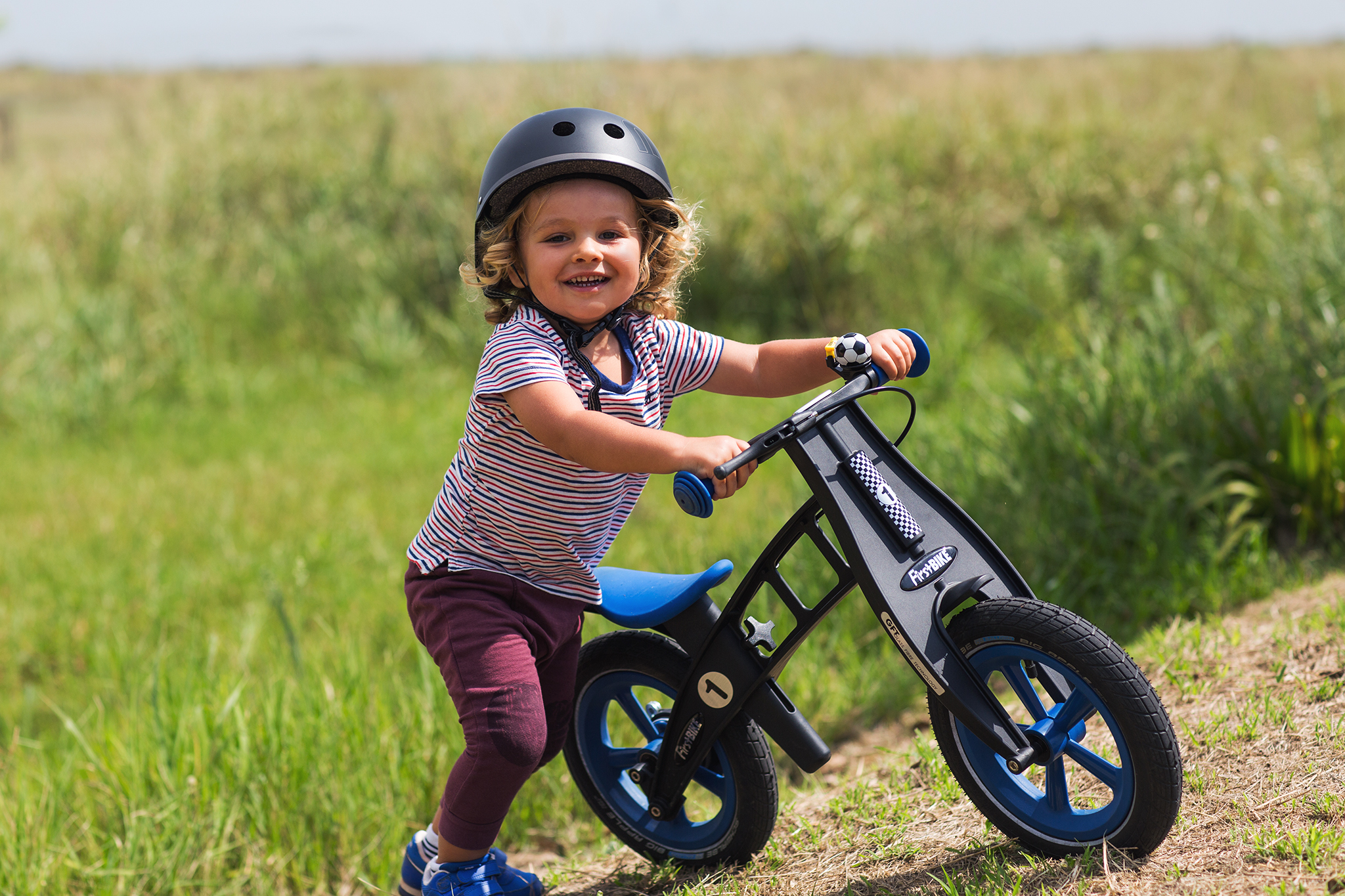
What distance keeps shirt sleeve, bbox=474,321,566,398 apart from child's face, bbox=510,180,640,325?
0.11m

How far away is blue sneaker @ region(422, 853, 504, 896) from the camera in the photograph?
93.6 inches

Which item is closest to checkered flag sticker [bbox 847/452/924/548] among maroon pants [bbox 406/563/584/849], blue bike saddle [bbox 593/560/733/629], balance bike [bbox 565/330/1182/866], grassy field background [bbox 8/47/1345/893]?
balance bike [bbox 565/330/1182/866]

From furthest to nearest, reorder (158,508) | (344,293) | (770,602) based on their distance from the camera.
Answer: (344,293) < (158,508) < (770,602)

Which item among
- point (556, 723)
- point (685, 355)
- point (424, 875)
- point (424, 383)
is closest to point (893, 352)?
point (685, 355)

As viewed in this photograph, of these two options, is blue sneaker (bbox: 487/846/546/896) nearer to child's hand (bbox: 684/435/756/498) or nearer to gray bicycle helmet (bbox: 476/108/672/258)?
child's hand (bbox: 684/435/756/498)

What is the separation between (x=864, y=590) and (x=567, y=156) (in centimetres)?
102

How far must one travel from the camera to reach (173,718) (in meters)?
3.19

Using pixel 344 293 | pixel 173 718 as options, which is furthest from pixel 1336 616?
pixel 344 293

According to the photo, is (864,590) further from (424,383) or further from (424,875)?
(424,383)

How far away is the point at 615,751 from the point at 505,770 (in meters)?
0.51

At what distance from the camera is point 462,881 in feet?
7.82

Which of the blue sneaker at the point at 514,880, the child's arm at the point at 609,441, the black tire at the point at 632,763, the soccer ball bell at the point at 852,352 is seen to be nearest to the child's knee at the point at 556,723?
the black tire at the point at 632,763

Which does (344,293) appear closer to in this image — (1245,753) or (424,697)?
(424,697)

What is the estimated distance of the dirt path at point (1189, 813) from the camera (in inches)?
79.5
